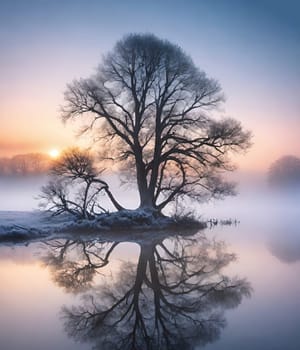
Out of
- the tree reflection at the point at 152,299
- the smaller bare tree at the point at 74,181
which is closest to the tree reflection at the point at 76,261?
the tree reflection at the point at 152,299

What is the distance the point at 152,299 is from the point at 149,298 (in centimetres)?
9

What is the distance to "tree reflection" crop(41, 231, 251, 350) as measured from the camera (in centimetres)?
563

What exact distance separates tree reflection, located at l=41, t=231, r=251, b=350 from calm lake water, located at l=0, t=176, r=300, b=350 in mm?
16

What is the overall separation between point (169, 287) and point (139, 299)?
130cm

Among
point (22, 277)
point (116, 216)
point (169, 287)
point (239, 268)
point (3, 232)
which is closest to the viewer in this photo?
point (169, 287)

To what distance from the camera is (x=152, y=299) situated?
24.9 feet

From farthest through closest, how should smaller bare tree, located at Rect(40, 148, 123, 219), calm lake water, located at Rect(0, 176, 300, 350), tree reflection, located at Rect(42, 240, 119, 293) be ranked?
smaller bare tree, located at Rect(40, 148, 123, 219)
tree reflection, located at Rect(42, 240, 119, 293)
calm lake water, located at Rect(0, 176, 300, 350)

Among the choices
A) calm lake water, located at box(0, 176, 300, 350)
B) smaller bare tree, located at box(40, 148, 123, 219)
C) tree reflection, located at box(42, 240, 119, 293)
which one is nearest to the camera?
calm lake water, located at box(0, 176, 300, 350)

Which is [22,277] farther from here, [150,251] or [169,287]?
[150,251]

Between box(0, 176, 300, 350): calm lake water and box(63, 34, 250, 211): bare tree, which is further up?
box(63, 34, 250, 211): bare tree

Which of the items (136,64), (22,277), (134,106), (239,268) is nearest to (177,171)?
(134,106)

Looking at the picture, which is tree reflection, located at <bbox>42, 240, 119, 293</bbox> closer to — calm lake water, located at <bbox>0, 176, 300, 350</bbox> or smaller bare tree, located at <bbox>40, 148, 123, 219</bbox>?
calm lake water, located at <bbox>0, 176, 300, 350</bbox>

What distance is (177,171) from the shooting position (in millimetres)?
25016

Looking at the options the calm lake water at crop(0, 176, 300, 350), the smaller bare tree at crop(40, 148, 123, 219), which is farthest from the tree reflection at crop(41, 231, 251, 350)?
the smaller bare tree at crop(40, 148, 123, 219)
